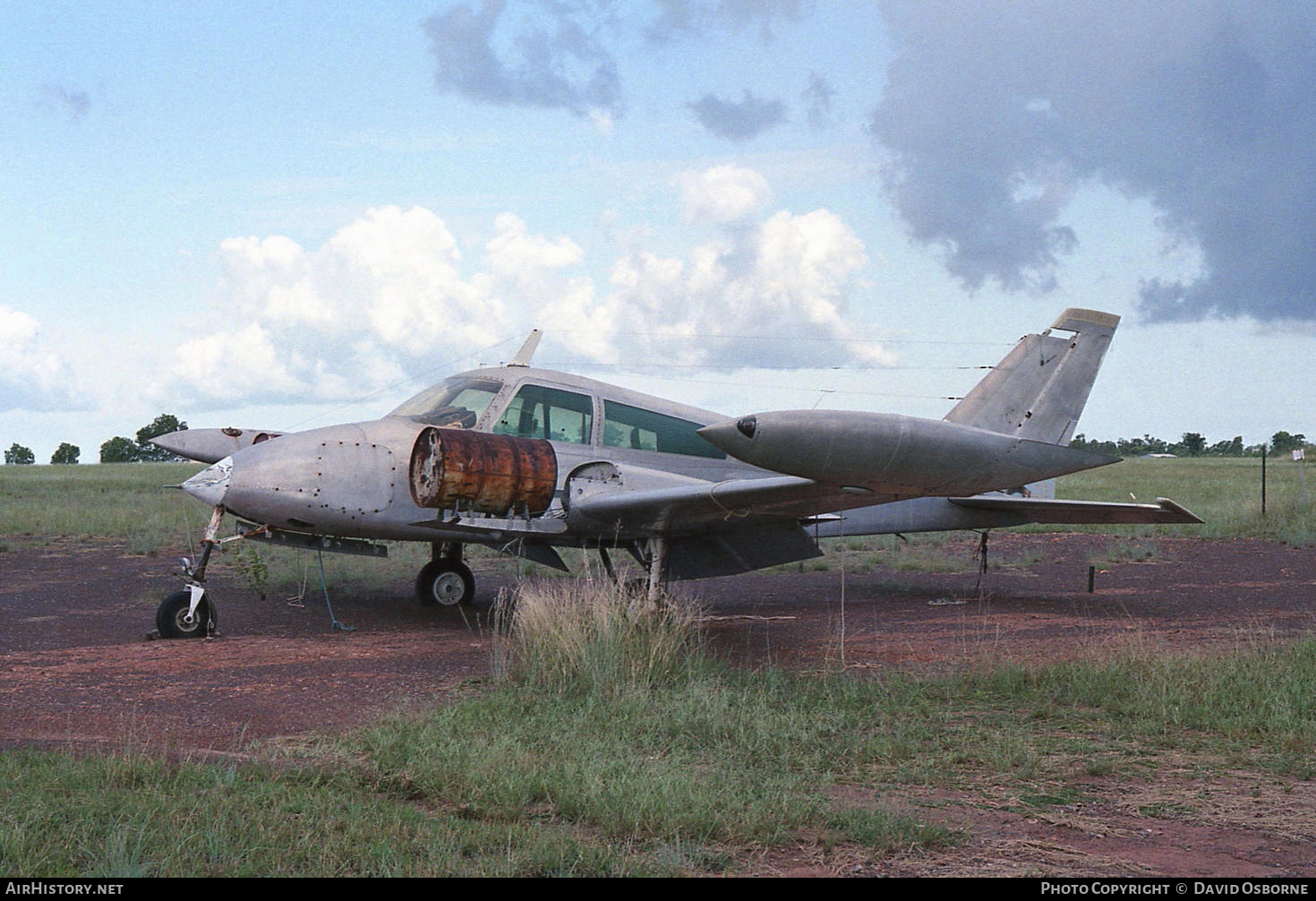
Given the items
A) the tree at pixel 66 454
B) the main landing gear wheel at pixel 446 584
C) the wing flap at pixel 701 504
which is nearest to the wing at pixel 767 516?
the wing flap at pixel 701 504

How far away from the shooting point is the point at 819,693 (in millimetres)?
8000

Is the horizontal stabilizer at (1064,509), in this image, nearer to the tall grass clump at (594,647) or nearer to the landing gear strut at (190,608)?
the tall grass clump at (594,647)

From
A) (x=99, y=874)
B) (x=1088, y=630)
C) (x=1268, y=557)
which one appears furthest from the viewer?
(x=1268, y=557)

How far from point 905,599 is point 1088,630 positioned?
356 centimetres

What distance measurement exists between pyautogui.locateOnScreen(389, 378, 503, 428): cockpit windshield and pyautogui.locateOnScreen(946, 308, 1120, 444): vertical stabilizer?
4.65 metres

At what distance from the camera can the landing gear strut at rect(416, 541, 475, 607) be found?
13156mm

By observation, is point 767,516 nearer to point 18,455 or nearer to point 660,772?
point 660,772

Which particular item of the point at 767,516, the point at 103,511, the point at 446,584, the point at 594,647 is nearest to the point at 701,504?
the point at 767,516

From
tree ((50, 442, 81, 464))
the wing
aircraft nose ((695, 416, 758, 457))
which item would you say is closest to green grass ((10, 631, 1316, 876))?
aircraft nose ((695, 416, 758, 457))

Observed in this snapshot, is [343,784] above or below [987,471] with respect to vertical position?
below

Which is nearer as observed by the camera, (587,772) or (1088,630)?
(587,772)

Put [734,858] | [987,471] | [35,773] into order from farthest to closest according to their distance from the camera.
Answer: [987,471]
[35,773]
[734,858]

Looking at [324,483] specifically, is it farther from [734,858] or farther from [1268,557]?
[1268,557]

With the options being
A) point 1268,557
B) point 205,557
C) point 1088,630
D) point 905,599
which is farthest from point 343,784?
point 1268,557
